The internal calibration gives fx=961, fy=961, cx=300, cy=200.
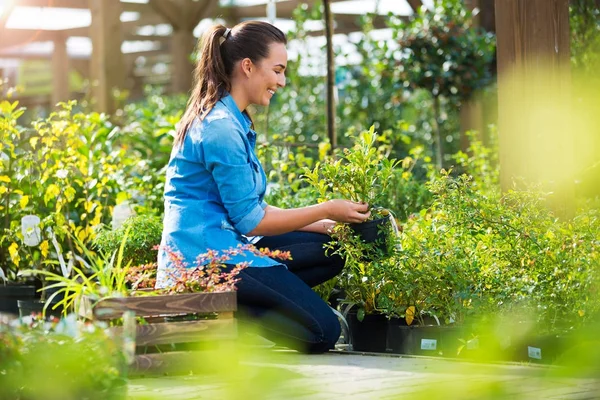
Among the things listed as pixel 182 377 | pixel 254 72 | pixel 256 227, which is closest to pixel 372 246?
pixel 256 227

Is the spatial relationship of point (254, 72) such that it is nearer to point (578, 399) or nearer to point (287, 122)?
point (578, 399)

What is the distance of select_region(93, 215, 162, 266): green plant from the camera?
3592 mm

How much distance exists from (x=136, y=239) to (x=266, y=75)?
96cm

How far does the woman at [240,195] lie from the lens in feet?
9.20

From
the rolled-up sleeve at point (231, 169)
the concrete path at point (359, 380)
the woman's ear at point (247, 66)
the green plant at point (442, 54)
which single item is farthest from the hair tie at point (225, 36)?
the green plant at point (442, 54)

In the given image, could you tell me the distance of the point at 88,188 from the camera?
430cm

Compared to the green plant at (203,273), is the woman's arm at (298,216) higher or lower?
higher

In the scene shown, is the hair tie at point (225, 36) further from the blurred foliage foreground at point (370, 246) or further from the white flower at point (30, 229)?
the white flower at point (30, 229)

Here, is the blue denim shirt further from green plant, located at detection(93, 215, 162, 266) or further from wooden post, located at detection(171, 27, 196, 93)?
wooden post, located at detection(171, 27, 196, 93)

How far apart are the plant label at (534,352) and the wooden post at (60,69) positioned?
9075 mm

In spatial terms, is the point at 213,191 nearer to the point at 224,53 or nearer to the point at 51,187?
the point at 224,53

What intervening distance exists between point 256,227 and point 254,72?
1.63ft

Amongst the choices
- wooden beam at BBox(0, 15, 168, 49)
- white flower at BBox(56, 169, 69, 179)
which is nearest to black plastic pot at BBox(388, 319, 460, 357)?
white flower at BBox(56, 169, 69, 179)

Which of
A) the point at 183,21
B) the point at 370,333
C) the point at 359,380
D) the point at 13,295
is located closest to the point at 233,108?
the point at 370,333
